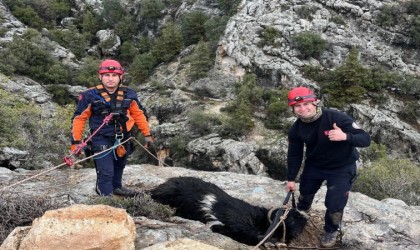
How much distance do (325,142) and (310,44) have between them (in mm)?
23365

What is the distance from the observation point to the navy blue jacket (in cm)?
339

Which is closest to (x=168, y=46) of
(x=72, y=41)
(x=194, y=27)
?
(x=194, y=27)

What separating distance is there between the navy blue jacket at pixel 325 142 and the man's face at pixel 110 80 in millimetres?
2120

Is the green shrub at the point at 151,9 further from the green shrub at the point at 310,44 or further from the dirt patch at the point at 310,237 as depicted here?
the dirt patch at the point at 310,237

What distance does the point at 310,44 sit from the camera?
82.9 feet

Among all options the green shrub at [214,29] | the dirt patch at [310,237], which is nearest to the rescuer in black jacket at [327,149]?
the dirt patch at [310,237]

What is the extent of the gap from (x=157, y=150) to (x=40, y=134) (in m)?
11.6

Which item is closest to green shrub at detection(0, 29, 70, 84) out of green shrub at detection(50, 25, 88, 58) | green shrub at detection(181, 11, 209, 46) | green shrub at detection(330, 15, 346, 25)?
green shrub at detection(50, 25, 88, 58)

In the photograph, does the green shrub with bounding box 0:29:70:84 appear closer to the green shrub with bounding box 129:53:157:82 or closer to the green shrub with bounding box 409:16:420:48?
the green shrub with bounding box 129:53:157:82

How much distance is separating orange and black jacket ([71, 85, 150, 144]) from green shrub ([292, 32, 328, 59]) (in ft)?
75.5

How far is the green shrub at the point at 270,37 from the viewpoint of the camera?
26391mm

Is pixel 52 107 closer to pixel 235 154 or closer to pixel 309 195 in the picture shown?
pixel 235 154

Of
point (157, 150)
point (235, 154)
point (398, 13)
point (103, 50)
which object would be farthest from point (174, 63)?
point (398, 13)

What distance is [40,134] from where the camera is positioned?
11.7 metres
